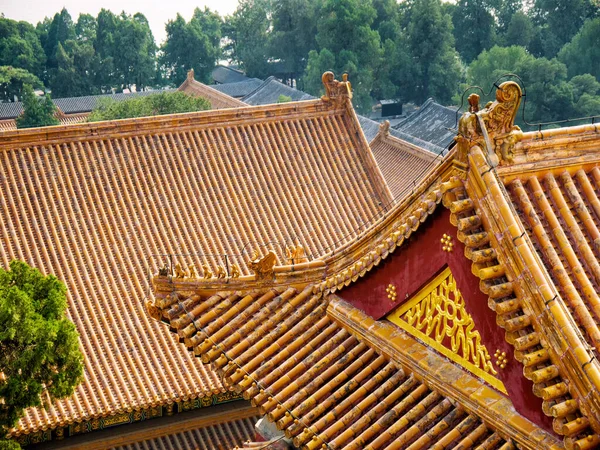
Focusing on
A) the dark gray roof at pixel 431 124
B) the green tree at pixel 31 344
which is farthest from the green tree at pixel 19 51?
the green tree at pixel 31 344

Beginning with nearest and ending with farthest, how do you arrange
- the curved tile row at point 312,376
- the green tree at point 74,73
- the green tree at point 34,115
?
the curved tile row at point 312,376
the green tree at point 34,115
the green tree at point 74,73

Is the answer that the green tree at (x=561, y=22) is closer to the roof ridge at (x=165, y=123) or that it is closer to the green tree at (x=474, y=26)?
the green tree at (x=474, y=26)

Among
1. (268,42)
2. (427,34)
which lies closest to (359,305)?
(427,34)

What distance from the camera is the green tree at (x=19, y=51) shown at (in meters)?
72.2

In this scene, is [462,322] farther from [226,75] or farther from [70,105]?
[226,75]

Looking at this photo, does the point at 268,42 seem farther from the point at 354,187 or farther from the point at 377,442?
the point at 377,442

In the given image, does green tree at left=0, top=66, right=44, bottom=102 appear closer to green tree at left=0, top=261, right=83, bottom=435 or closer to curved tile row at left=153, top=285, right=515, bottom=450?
green tree at left=0, top=261, right=83, bottom=435

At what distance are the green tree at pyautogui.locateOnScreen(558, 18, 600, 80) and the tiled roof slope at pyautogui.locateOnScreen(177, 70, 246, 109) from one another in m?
23.2

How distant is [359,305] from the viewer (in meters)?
8.09

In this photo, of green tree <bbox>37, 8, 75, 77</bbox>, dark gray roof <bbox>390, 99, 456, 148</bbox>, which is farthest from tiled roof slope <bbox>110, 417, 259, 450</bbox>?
green tree <bbox>37, 8, 75, 77</bbox>

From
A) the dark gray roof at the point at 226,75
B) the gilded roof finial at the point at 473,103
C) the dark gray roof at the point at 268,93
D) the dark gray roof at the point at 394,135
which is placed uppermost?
the gilded roof finial at the point at 473,103

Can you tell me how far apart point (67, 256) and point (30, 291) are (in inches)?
176

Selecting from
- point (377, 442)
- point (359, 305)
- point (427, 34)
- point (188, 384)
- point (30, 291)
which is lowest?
point (427, 34)

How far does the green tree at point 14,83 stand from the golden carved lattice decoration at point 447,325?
61581mm
